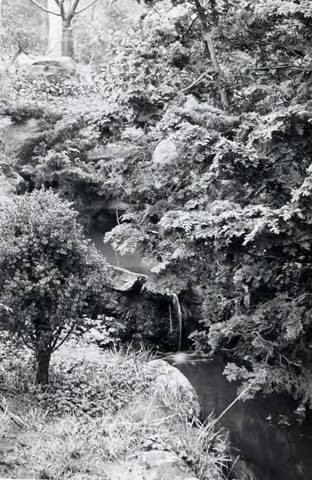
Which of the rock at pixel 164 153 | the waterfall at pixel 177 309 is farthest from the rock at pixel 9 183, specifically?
the rock at pixel 164 153

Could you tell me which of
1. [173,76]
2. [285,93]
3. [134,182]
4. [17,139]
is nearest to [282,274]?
[285,93]

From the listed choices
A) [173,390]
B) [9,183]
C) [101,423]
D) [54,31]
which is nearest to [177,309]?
[173,390]

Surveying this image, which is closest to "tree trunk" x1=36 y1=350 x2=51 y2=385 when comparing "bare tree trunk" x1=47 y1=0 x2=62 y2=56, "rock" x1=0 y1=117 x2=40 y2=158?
"rock" x1=0 y1=117 x2=40 y2=158

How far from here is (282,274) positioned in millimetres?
4734

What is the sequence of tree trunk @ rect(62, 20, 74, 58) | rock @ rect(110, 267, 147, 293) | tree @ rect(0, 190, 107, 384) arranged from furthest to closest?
tree trunk @ rect(62, 20, 74, 58), rock @ rect(110, 267, 147, 293), tree @ rect(0, 190, 107, 384)

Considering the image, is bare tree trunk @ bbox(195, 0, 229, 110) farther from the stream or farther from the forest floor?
the stream

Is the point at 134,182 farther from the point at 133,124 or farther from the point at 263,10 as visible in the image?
the point at 263,10

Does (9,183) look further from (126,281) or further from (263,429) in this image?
(263,429)

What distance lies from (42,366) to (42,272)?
39.3 inches

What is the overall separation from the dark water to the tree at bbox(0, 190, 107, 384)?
92.9 inches

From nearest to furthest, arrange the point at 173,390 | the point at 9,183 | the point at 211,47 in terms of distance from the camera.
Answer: the point at 173,390
the point at 211,47
the point at 9,183

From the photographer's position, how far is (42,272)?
450 cm

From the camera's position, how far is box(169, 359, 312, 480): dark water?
17.6 feet

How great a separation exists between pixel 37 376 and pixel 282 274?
2.66 m
